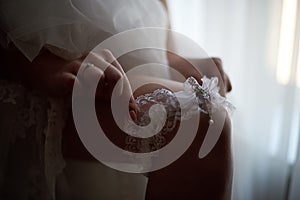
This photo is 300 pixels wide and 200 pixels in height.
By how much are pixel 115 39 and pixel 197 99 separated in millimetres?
171

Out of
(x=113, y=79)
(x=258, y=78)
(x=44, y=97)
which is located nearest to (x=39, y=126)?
(x=44, y=97)

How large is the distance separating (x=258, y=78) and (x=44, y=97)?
0.57m

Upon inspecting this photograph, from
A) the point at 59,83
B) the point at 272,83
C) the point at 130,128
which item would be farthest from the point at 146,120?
the point at 272,83

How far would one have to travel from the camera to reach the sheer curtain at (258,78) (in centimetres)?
98

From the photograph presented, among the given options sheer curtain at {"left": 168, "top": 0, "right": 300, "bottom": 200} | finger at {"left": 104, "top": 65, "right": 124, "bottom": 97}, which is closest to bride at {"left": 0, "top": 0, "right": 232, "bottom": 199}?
finger at {"left": 104, "top": 65, "right": 124, "bottom": 97}

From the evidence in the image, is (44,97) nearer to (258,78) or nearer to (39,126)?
(39,126)

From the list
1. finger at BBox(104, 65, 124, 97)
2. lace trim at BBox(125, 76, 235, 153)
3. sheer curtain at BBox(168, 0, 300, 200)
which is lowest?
sheer curtain at BBox(168, 0, 300, 200)

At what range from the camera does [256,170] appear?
3.58 feet

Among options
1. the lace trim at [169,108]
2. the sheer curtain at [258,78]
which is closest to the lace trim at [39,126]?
the lace trim at [169,108]

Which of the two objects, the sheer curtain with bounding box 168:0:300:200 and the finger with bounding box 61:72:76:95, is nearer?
the finger with bounding box 61:72:76:95

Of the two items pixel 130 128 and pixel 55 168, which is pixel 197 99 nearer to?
pixel 130 128

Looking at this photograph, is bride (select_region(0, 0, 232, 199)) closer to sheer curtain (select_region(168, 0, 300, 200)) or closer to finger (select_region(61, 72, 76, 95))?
finger (select_region(61, 72, 76, 95))

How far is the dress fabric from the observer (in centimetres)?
63

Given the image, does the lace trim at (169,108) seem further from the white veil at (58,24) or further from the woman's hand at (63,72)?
the white veil at (58,24)
